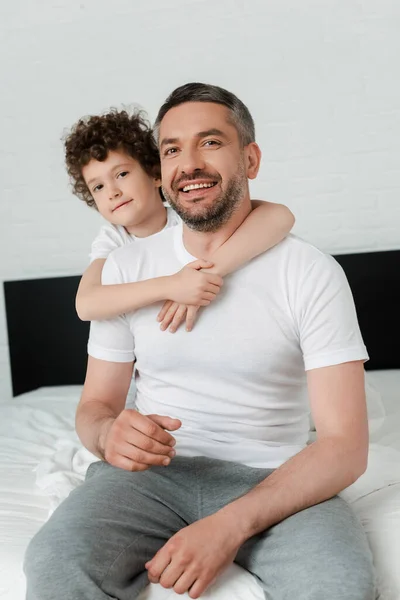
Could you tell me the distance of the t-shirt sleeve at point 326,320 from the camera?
4.50 feet

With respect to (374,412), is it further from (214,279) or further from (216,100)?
(216,100)

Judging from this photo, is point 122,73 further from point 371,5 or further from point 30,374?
point 30,374

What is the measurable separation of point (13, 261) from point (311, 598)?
262 cm

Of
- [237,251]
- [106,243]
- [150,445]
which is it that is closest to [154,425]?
[150,445]

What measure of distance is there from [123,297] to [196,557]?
576 millimetres

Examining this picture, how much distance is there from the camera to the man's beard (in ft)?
5.10

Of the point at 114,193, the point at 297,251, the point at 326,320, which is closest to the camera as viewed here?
the point at 326,320

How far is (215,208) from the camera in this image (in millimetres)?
1555

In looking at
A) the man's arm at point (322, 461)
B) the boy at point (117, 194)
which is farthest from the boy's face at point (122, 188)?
the man's arm at point (322, 461)

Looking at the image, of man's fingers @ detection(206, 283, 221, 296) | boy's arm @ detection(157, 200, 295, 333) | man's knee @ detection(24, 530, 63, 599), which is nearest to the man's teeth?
boy's arm @ detection(157, 200, 295, 333)

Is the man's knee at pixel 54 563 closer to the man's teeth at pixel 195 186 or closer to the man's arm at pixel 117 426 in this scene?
the man's arm at pixel 117 426

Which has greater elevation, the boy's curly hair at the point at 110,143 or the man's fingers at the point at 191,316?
the boy's curly hair at the point at 110,143

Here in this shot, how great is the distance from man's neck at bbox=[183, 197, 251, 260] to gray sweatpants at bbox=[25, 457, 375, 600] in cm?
43

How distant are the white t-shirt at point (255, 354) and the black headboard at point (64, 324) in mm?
1591
